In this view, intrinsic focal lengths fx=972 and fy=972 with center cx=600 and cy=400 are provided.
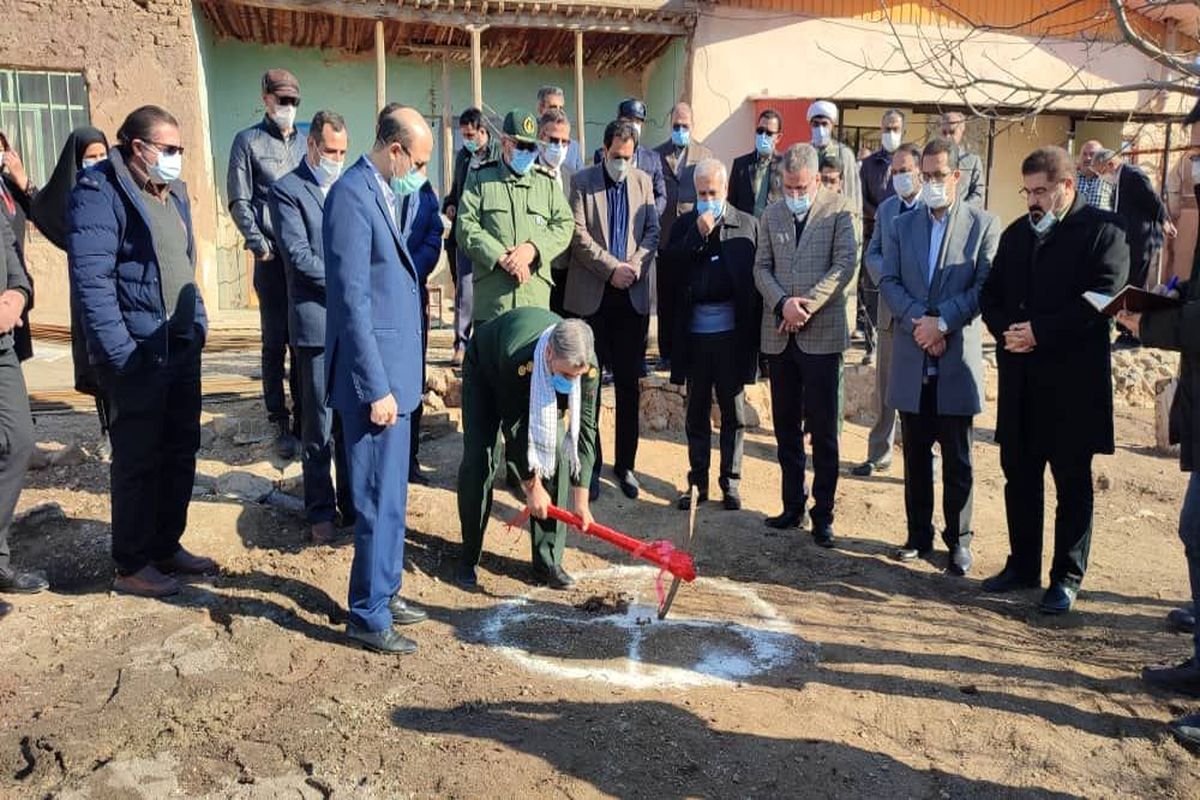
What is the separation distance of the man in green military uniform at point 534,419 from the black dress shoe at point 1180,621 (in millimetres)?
2848

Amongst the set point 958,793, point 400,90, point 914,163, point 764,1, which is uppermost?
point 764,1

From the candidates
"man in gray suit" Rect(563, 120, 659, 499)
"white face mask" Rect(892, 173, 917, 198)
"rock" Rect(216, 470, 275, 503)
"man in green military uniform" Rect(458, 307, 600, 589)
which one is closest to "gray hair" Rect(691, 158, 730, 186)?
"man in gray suit" Rect(563, 120, 659, 499)

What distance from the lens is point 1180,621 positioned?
15.3ft

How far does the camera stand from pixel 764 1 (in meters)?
12.1

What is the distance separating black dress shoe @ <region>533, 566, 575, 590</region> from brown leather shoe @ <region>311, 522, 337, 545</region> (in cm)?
118

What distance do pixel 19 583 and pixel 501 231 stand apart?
3.09 meters

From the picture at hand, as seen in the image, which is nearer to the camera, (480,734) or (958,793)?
(958,793)

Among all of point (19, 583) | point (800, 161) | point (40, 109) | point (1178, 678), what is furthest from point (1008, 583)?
point (40, 109)

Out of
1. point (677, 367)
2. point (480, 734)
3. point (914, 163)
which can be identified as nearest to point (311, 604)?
point (480, 734)

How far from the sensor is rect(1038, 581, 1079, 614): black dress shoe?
4793 mm

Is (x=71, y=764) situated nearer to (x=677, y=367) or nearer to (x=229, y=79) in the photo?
(x=677, y=367)

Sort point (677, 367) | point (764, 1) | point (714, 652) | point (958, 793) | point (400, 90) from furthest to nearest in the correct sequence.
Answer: point (400, 90)
point (764, 1)
point (677, 367)
point (714, 652)
point (958, 793)

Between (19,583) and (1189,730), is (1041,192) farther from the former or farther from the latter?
(19,583)

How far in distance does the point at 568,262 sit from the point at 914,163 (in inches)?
99.4
